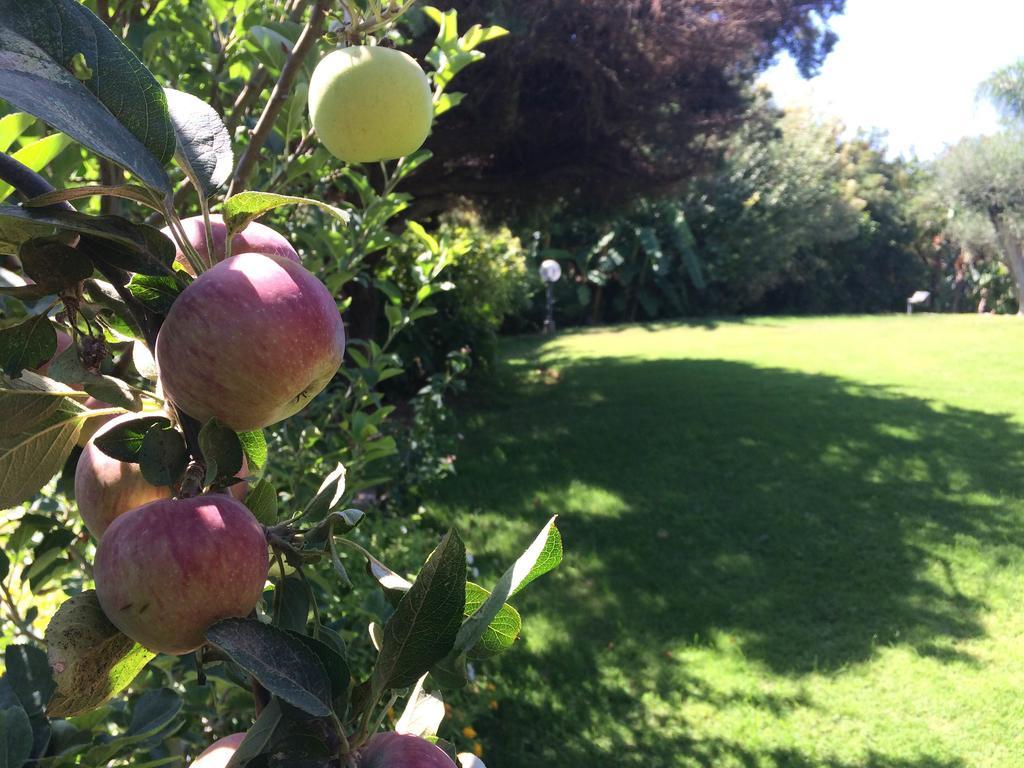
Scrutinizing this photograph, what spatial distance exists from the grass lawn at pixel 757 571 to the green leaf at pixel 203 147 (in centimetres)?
263

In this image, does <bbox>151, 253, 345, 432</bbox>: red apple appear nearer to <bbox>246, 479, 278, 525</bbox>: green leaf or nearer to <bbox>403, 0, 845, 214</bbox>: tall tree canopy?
<bbox>246, 479, 278, 525</bbox>: green leaf

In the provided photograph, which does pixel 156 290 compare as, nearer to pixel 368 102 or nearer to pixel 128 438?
pixel 128 438

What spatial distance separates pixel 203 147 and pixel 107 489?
0.22 metres

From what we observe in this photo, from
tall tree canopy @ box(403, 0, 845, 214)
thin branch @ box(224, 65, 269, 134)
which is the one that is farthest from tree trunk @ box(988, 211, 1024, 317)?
thin branch @ box(224, 65, 269, 134)

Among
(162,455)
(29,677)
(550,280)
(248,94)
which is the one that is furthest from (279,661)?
(550,280)

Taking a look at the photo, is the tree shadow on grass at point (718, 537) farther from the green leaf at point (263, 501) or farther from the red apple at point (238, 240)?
the red apple at point (238, 240)

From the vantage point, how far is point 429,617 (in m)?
0.38

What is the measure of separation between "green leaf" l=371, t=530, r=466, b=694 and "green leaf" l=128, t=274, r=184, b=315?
0.67 feet

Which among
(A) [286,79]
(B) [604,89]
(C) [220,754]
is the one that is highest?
(B) [604,89]

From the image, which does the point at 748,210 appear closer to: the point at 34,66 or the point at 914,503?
the point at 914,503

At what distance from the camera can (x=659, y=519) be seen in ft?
15.9

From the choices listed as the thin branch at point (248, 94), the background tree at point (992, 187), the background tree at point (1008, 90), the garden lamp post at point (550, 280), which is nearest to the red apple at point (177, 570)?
the thin branch at point (248, 94)

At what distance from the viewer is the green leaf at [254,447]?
529mm

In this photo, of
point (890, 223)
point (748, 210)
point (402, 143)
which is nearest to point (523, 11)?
point (402, 143)
